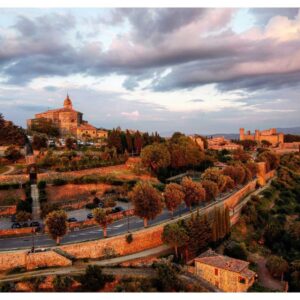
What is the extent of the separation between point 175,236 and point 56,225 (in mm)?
6663

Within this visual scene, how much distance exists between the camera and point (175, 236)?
20.0m

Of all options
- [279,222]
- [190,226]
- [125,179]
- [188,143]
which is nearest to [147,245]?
[190,226]

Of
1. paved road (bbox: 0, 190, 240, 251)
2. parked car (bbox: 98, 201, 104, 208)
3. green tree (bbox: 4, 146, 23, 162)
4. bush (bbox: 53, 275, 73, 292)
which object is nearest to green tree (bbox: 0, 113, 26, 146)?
green tree (bbox: 4, 146, 23, 162)

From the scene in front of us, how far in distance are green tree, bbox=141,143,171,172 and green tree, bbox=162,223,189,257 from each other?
51.6ft

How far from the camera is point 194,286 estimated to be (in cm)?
1700

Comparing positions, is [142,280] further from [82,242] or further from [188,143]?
[188,143]

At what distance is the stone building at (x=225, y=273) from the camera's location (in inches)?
714

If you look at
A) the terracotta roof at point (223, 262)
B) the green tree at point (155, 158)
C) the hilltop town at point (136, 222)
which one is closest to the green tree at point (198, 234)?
the hilltop town at point (136, 222)

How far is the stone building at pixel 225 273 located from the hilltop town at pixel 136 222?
0.18 feet

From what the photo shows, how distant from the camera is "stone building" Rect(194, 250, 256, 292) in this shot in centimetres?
1812

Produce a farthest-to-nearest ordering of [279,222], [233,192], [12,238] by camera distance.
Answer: [233,192], [279,222], [12,238]

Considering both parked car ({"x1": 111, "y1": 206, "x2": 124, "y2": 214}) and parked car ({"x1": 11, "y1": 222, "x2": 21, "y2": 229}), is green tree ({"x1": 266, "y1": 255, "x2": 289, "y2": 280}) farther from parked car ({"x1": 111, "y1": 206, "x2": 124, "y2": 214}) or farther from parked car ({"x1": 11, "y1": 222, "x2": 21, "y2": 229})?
parked car ({"x1": 11, "y1": 222, "x2": 21, "y2": 229})

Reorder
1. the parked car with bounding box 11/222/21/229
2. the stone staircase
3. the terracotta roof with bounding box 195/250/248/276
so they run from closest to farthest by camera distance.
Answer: the terracotta roof with bounding box 195/250/248/276 < the parked car with bounding box 11/222/21/229 < the stone staircase

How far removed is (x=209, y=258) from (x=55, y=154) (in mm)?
21909
